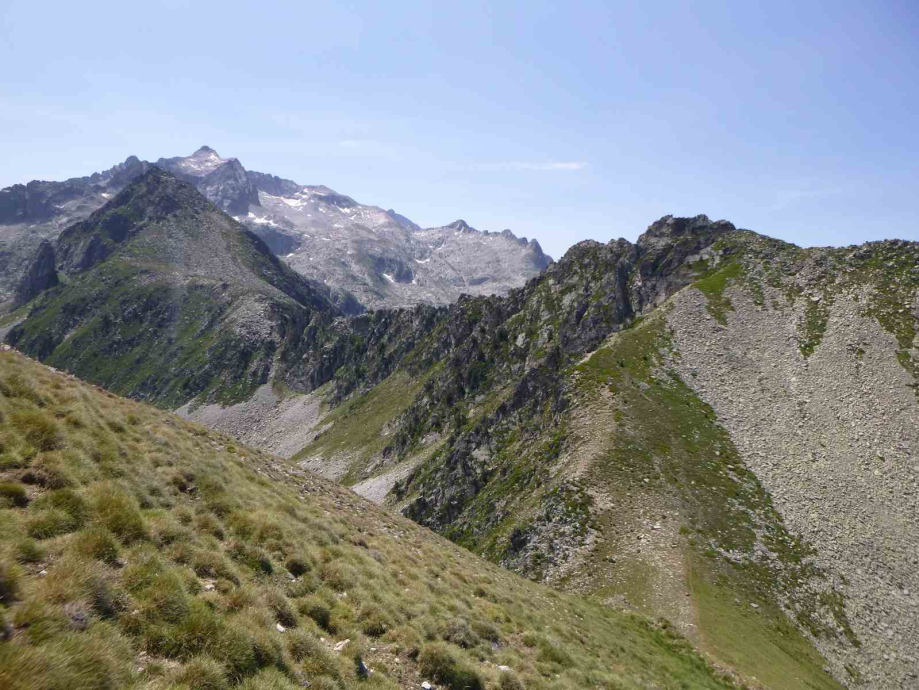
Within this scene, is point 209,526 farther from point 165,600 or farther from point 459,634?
point 459,634

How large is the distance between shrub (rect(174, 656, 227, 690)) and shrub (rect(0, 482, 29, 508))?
5.82 metres

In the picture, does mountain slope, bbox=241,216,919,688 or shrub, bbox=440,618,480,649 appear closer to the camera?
shrub, bbox=440,618,480,649

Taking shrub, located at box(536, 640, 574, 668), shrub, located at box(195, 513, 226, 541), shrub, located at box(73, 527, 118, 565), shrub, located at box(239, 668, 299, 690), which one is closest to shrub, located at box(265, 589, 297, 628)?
shrub, located at box(239, 668, 299, 690)

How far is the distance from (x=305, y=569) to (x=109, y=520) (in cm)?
609

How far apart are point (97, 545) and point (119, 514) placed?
4.56 ft

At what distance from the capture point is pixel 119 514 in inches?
457

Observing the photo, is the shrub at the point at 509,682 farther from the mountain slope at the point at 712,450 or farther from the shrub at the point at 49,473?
the mountain slope at the point at 712,450

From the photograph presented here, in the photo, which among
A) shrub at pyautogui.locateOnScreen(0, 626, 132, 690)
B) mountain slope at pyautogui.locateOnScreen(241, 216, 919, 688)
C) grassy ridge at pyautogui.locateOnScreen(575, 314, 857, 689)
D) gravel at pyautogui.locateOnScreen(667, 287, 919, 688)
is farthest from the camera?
gravel at pyautogui.locateOnScreen(667, 287, 919, 688)

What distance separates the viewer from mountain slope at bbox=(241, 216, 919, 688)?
38375 mm

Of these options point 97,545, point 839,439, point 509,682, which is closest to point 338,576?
point 509,682

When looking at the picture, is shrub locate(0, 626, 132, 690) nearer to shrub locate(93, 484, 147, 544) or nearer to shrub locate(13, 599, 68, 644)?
shrub locate(13, 599, 68, 644)

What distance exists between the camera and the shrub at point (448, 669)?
13.3 metres

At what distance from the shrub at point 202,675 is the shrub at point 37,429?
8.67 meters

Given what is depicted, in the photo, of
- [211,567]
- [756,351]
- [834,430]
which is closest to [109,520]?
[211,567]
